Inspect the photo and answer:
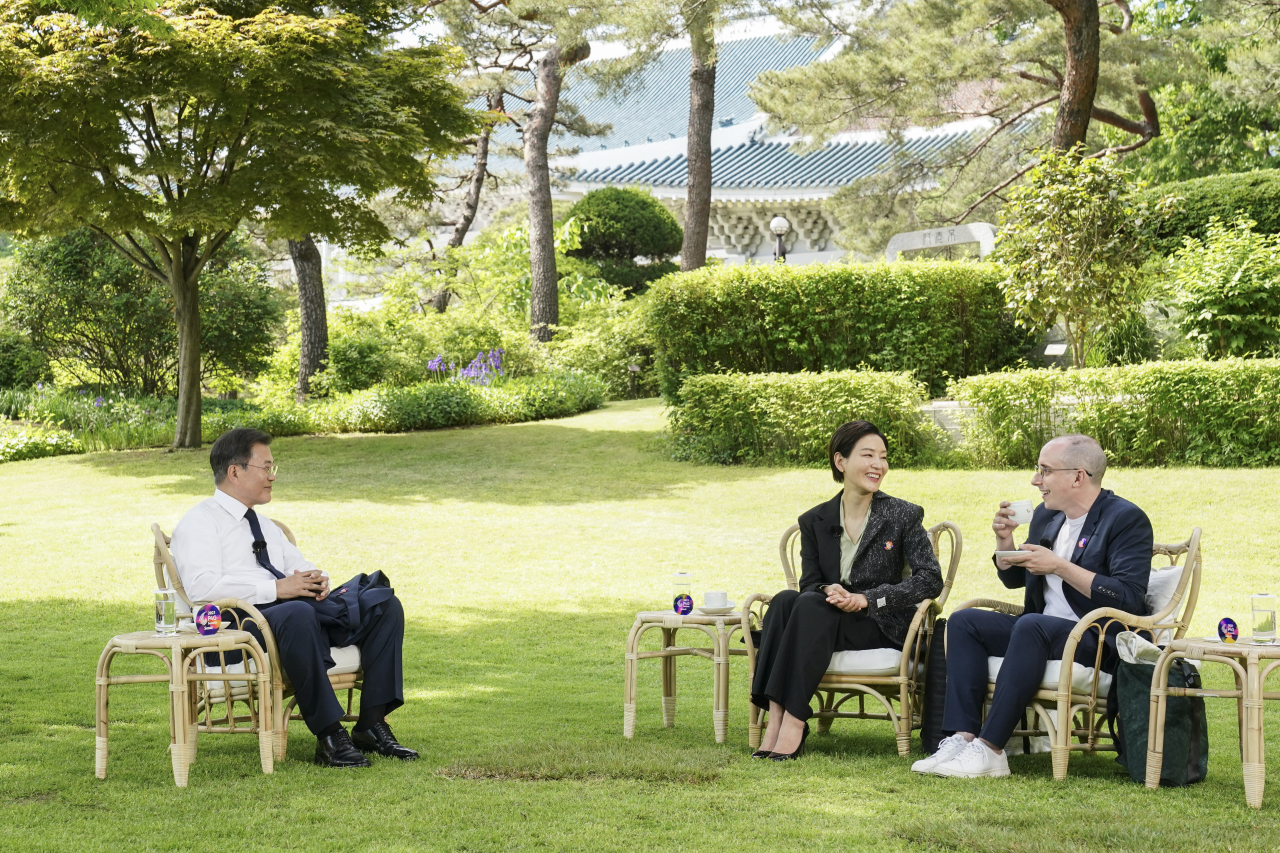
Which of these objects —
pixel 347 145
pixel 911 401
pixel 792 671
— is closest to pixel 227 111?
pixel 347 145

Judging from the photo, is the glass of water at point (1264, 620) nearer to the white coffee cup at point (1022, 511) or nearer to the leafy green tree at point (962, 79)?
the white coffee cup at point (1022, 511)

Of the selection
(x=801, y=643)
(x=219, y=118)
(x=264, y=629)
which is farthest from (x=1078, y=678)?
(x=219, y=118)

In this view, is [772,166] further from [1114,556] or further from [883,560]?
[1114,556]

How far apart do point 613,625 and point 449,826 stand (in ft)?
12.9

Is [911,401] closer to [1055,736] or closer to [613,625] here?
[613,625]

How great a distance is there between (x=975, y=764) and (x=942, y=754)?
0.39 feet

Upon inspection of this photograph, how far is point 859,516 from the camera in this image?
4.98 m

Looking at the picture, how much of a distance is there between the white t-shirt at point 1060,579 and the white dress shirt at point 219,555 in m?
2.71

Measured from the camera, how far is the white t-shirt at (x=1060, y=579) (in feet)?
15.2

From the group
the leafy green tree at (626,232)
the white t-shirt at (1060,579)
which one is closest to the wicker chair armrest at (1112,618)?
the white t-shirt at (1060,579)

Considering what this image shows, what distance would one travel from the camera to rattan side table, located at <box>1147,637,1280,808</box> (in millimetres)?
3971

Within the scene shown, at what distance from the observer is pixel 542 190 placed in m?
20.6

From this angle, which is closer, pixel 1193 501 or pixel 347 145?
pixel 1193 501

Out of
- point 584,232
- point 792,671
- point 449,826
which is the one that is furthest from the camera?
point 584,232
